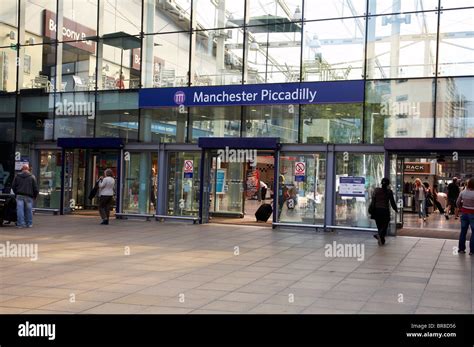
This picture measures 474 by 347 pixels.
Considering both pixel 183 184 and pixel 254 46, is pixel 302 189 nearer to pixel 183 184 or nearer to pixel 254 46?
pixel 183 184

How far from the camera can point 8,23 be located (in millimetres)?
22125

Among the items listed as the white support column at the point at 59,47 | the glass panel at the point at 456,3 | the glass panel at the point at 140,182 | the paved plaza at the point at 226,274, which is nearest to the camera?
the paved plaza at the point at 226,274

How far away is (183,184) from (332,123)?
540cm

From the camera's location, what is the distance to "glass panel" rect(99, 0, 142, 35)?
65.2 feet

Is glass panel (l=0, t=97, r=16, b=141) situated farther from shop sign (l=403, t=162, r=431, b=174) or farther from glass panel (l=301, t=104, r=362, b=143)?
shop sign (l=403, t=162, r=431, b=174)

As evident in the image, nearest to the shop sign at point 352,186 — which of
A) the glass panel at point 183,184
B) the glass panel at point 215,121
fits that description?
the glass panel at point 215,121

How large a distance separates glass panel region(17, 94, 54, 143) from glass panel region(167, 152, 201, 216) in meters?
5.48

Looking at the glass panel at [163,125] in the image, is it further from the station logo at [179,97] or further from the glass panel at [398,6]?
the glass panel at [398,6]

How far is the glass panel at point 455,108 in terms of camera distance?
15242 millimetres

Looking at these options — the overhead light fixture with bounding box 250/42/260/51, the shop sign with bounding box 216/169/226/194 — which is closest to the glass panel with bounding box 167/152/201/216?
the shop sign with bounding box 216/169/226/194

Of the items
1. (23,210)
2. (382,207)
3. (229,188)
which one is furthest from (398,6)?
(23,210)

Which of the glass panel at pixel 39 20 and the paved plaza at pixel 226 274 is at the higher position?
the glass panel at pixel 39 20

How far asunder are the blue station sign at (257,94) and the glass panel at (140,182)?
184cm
